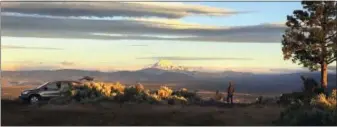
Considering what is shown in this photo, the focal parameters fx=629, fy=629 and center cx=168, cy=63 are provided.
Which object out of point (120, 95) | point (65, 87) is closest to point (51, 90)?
point (65, 87)

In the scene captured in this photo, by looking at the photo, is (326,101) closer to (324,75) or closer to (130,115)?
(324,75)

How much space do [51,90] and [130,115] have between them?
6.41m

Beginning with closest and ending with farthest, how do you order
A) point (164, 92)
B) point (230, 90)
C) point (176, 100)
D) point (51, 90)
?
point (51, 90)
point (176, 100)
point (230, 90)
point (164, 92)

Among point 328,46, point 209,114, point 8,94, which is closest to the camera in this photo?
point 209,114

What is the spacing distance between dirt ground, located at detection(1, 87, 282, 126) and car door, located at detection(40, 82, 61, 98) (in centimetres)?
174

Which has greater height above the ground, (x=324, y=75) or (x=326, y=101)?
(x=324, y=75)

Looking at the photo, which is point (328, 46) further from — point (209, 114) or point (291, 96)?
point (209, 114)

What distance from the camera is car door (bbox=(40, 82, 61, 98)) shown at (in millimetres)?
27938

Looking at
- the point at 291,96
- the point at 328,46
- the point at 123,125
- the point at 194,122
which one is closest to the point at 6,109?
the point at 123,125

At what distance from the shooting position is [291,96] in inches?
1200

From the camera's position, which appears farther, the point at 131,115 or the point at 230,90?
the point at 230,90

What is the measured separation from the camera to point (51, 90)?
28.2 meters

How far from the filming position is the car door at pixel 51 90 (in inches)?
1100

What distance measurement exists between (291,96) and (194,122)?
9924 mm
